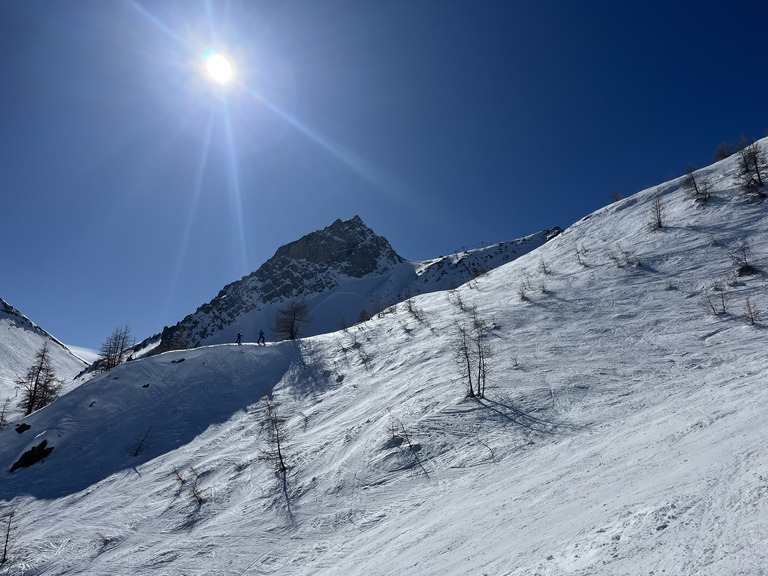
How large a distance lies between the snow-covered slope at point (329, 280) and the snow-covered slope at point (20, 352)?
23670mm

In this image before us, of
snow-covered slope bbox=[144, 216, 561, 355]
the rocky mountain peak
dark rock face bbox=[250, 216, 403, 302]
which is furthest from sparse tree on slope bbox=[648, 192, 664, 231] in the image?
the rocky mountain peak

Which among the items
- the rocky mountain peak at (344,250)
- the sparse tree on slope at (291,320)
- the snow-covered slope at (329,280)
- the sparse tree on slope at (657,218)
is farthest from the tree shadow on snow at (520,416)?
the rocky mountain peak at (344,250)

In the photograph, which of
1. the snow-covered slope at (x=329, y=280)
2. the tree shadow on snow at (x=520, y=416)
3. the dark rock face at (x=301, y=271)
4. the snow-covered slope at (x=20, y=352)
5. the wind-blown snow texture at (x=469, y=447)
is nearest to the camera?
the wind-blown snow texture at (x=469, y=447)

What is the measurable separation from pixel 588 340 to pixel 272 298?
11274cm

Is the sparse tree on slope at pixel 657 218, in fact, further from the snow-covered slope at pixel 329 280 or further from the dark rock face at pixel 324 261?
the dark rock face at pixel 324 261

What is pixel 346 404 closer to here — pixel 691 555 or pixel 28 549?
pixel 28 549

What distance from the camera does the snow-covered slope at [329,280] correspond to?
A: 100938 millimetres

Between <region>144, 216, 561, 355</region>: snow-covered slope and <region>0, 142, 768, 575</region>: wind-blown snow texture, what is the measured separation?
223ft

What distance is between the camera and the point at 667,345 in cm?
1120

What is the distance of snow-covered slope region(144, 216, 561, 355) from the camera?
101 meters

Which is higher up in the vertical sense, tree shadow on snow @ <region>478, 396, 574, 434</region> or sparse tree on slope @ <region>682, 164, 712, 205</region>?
sparse tree on slope @ <region>682, 164, 712, 205</region>

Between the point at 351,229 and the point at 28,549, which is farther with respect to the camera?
the point at 351,229

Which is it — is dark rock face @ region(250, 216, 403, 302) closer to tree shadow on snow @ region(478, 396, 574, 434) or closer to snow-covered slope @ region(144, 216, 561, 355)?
snow-covered slope @ region(144, 216, 561, 355)

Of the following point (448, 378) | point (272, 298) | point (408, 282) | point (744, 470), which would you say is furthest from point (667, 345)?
point (272, 298)
